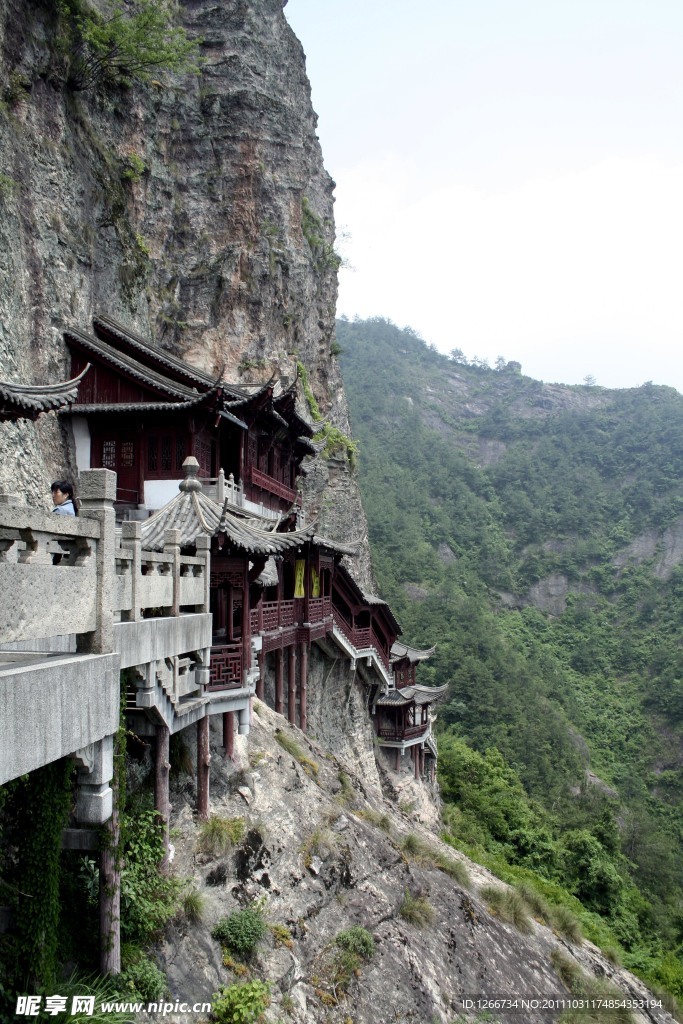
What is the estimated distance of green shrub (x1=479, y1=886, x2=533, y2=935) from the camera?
49.3ft

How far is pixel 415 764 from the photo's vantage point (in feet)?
98.5

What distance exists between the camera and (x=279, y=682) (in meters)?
19.3

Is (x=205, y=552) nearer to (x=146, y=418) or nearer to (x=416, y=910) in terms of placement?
(x=416, y=910)

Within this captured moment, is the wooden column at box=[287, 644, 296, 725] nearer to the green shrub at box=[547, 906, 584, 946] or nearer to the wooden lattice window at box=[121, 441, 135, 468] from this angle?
the wooden lattice window at box=[121, 441, 135, 468]

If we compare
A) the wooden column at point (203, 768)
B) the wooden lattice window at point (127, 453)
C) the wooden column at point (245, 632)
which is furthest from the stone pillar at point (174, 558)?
the wooden lattice window at point (127, 453)

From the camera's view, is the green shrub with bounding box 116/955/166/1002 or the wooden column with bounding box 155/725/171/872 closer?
the green shrub with bounding box 116/955/166/1002

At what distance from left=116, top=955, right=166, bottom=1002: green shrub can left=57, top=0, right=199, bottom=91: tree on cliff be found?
24.3 metres

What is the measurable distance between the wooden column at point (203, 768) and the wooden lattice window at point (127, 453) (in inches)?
411

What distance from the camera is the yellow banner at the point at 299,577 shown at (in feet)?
63.0

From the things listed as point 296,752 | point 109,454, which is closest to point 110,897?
point 296,752

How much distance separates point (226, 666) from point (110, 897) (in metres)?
4.65

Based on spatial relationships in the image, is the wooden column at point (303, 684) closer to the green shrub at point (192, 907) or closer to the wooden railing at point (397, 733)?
the wooden railing at point (397, 733)

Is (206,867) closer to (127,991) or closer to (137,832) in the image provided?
(137,832)

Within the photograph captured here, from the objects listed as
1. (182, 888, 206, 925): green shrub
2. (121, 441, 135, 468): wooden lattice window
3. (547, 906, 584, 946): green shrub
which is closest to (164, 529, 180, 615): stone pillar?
(182, 888, 206, 925): green shrub
